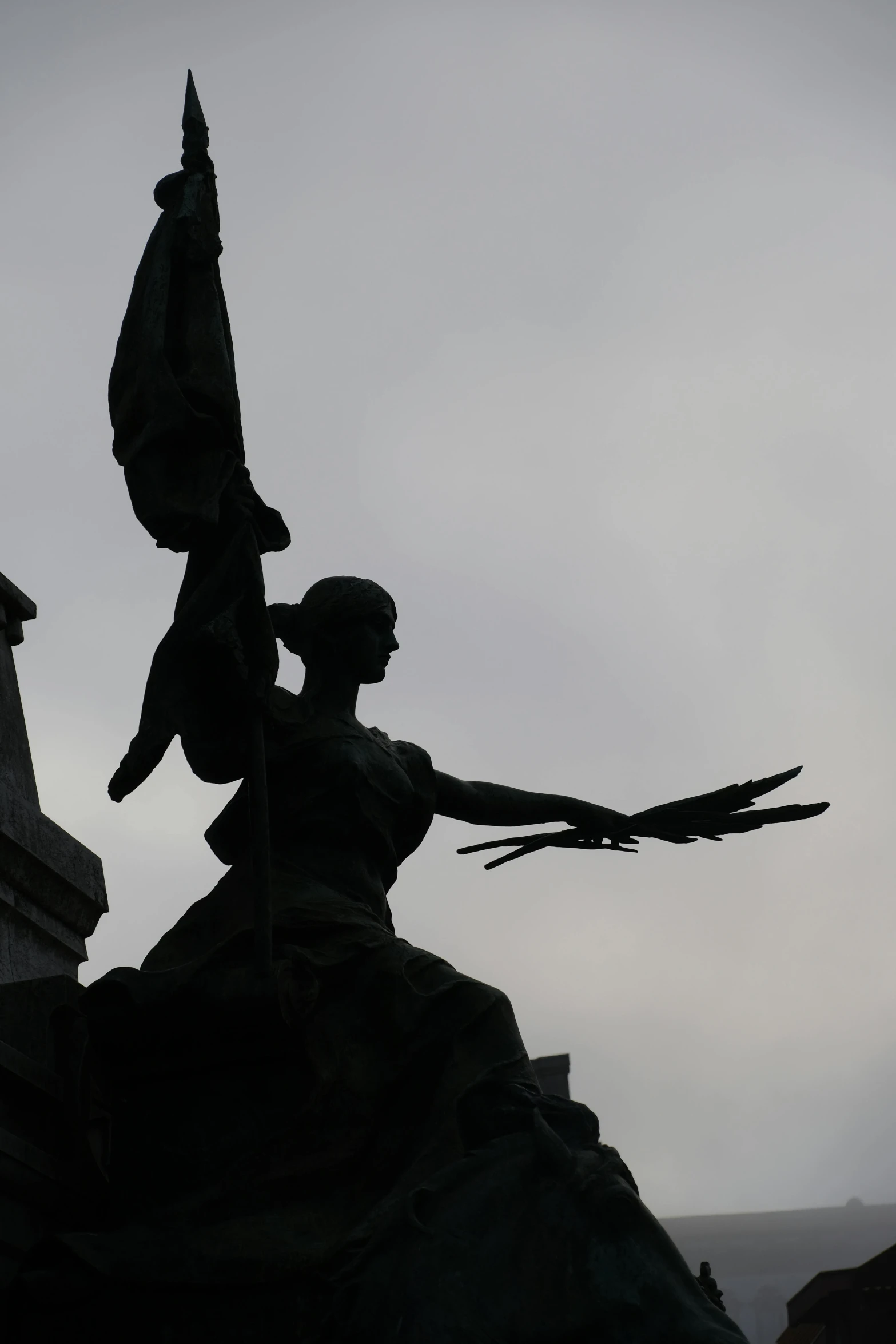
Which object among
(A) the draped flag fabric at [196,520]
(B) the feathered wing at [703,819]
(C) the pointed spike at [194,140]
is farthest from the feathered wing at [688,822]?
(C) the pointed spike at [194,140]

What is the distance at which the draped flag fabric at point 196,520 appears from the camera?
20.9 ft

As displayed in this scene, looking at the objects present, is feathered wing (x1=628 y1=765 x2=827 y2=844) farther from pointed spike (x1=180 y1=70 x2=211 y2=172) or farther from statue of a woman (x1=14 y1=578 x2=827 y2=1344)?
pointed spike (x1=180 y1=70 x2=211 y2=172)

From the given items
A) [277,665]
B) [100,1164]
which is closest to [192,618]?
[277,665]

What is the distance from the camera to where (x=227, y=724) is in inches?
256

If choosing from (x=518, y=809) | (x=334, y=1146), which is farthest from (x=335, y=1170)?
(x=518, y=809)

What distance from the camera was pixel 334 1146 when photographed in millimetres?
5695

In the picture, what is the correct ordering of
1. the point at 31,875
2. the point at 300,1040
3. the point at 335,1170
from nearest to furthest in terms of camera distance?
the point at 335,1170
the point at 300,1040
the point at 31,875

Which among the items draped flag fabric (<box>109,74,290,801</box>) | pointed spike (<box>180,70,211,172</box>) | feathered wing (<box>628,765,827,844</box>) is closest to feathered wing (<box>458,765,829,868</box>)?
feathered wing (<box>628,765,827,844</box>)

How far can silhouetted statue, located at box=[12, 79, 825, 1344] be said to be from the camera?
15.8 feet

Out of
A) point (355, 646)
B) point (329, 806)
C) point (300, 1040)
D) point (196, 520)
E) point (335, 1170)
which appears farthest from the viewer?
point (355, 646)

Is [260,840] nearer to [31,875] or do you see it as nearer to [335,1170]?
[335,1170]

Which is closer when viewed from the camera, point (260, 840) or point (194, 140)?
point (260, 840)

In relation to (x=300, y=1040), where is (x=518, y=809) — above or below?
above

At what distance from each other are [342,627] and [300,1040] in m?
1.82
